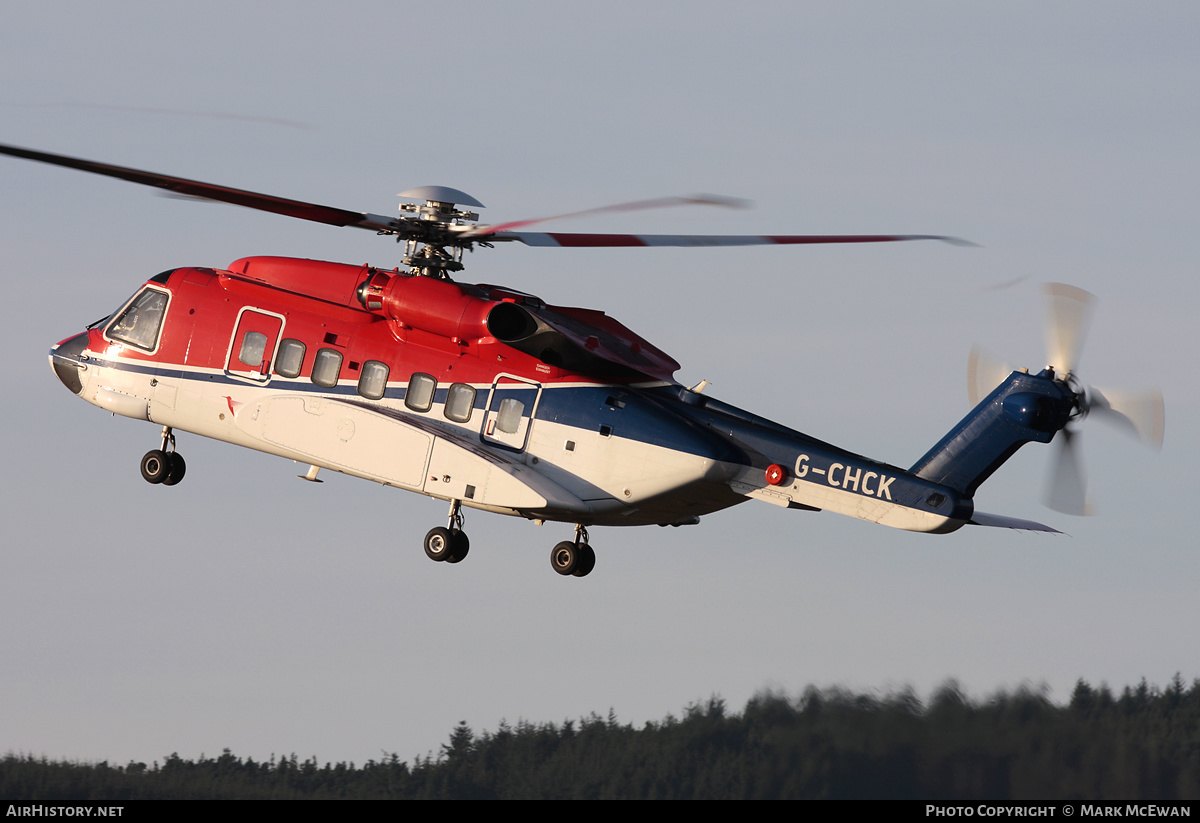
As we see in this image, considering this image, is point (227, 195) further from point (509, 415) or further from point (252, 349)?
point (509, 415)

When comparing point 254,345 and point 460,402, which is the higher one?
point 254,345

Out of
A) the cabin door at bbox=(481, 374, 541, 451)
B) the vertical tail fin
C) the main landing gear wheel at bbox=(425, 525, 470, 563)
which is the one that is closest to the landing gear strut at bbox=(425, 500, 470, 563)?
the main landing gear wheel at bbox=(425, 525, 470, 563)

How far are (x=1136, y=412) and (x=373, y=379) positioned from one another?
11.2 m

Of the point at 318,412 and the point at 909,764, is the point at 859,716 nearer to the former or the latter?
Answer: the point at 909,764

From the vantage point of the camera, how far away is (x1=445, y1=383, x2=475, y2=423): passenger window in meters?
26.1

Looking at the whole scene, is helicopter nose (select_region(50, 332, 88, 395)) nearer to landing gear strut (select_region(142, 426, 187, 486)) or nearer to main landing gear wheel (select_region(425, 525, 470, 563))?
landing gear strut (select_region(142, 426, 187, 486))

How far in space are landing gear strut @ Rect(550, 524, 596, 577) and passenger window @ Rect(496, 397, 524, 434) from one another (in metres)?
2.23

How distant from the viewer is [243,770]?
3550cm

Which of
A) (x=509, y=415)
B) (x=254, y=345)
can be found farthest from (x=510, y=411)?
(x=254, y=345)

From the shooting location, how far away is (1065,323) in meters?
24.3

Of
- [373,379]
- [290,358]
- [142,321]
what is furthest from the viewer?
[142,321]

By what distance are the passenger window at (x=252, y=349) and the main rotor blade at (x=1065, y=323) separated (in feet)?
39.5

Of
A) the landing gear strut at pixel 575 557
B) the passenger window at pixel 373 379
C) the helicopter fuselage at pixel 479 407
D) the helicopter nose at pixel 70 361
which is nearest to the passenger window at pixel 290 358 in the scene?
the helicopter fuselage at pixel 479 407
